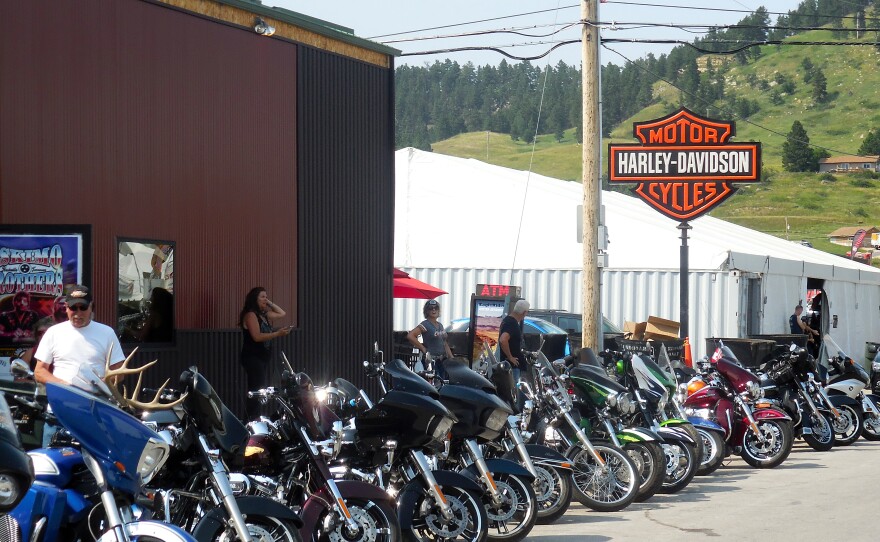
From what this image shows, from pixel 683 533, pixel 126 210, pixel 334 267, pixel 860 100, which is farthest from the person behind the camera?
pixel 860 100

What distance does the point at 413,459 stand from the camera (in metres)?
7.79

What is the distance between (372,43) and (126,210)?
5004mm

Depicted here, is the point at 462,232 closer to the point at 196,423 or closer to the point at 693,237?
the point at 693,237

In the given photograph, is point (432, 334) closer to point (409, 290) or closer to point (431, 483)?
point (409, 290)

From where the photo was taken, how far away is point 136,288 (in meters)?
12.4

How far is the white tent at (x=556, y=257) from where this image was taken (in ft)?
81.1

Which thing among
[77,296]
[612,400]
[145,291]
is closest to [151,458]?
[77,296]

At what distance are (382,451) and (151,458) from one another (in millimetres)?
2602

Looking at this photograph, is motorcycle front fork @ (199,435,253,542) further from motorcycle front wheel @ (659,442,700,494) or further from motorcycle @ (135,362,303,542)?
motorcycle front wheel @ (659,442,700,494)

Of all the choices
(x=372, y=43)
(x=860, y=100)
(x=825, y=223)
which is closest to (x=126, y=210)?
(x=372, y=43)

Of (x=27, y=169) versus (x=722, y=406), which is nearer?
(x=27, y=169)

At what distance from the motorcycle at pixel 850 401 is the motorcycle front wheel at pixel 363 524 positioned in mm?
10284

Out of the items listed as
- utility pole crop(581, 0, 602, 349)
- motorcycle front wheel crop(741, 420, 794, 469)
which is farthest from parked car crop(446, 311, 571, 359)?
motorcycle front wheel crop(741, 420, 794, 469)

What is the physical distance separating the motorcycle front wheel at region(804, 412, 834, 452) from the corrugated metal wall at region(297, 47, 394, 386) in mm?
5703
